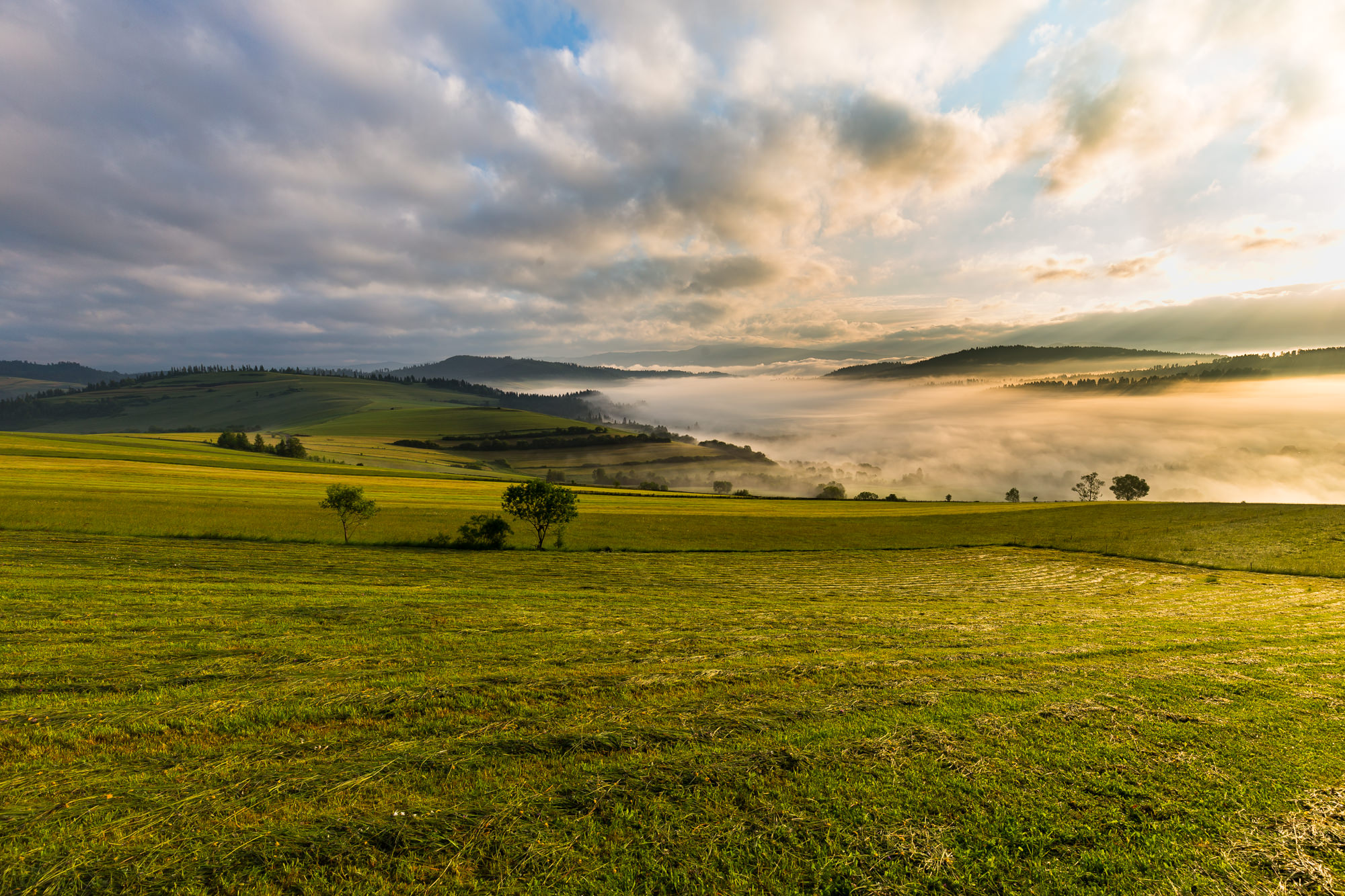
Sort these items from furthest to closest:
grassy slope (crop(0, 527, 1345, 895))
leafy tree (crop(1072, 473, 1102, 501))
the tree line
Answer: leafy tree (crop(1072, 473, 1102, 501)), the tree line, grassy slope (crop(0, 527, 1345, 895))

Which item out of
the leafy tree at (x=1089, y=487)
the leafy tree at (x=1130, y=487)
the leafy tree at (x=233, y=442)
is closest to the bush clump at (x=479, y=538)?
the leafy tree at (x=233, y=442)

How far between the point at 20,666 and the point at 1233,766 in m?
24.8

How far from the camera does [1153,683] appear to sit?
1215cm

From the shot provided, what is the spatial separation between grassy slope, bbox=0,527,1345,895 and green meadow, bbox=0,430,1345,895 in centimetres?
5

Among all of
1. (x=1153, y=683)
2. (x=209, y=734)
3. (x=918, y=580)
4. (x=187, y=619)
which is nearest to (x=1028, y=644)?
A: (x=1153, y=683)

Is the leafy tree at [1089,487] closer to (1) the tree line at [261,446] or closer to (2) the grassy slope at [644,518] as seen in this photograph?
(2) the grassy slope at [644,518]

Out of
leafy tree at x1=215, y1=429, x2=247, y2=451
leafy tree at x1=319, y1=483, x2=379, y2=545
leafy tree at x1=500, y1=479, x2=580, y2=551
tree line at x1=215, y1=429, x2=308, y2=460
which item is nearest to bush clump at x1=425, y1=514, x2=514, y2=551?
leafy tree at x1=500, y1=479, x2=580, y2=551

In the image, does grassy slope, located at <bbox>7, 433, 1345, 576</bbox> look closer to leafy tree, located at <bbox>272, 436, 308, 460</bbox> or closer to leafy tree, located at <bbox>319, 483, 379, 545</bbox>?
leafy tree, located at <bbox>319, 483, 379, 545</bbox>

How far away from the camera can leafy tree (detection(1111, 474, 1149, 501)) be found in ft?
455

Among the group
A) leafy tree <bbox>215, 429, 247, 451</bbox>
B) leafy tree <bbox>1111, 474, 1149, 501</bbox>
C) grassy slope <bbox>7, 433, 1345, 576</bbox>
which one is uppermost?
leafy tree <bbox>215, 429, 247, 451</bbox>

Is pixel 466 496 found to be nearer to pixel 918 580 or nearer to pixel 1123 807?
pixel 918 580

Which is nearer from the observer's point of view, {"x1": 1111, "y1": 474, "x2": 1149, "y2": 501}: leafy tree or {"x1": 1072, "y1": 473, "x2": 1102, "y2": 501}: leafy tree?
{"x1": 1111, "y1": 474, "x2": 1149, "y2": 501}: leafy tree

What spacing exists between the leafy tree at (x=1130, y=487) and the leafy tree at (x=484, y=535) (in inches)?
6601

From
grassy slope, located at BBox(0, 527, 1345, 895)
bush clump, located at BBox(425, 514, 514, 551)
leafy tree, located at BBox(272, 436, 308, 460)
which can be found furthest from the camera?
leafy tree, located at BBox(272, 436, 308, 460)
